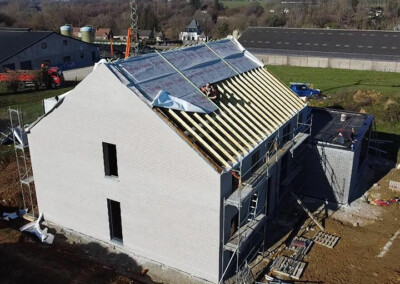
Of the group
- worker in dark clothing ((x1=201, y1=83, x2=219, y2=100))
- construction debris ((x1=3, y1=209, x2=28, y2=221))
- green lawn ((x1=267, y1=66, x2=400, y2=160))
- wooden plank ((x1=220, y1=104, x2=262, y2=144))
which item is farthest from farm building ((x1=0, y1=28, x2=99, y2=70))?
wooden plank ((x1=220, y1=104, x2=262, y2=144))

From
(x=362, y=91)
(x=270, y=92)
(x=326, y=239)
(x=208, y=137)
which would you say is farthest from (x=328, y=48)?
(x=208, y=137)

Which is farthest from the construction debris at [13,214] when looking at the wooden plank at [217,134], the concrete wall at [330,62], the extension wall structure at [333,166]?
the concrete wall at [330,62]

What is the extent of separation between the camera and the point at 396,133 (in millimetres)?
29844

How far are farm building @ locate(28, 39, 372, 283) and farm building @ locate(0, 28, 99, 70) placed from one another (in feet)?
A: 127

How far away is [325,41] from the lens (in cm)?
6375

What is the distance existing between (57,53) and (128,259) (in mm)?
49067

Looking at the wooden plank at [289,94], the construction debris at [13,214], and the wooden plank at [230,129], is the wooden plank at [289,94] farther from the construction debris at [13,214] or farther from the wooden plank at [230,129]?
the construction debris at [13,214]

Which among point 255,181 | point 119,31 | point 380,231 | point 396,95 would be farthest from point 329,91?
point 119,31

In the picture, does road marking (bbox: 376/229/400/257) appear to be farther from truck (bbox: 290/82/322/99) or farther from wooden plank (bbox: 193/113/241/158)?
truck (bbox: 290/82/322/99)

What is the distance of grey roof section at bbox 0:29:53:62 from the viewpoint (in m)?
50.2

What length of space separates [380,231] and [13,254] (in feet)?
51.3

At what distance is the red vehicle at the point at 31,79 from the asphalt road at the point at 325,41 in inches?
1359

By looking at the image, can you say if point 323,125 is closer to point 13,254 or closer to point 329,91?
point 13,254

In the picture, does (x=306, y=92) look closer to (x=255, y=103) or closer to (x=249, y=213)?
(x=255, y=103)
